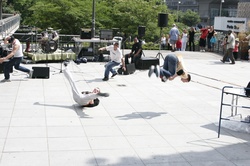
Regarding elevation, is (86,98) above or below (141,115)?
above

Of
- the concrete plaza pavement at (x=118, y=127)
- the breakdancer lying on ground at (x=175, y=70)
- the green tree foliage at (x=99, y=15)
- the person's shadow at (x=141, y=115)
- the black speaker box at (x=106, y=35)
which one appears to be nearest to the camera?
the concrete plaza pavement at (x=118, y=127)

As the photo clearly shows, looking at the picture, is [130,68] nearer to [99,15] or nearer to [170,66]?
[170,66]

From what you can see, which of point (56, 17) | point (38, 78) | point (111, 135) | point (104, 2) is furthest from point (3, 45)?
point (104, 2)

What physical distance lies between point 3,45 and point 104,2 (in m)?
20.5

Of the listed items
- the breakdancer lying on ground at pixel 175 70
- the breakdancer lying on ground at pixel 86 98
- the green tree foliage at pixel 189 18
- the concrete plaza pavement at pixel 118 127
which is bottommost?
the concrete plaza pavement at pixel 118 127

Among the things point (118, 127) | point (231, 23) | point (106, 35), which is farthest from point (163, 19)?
point (231, 23)

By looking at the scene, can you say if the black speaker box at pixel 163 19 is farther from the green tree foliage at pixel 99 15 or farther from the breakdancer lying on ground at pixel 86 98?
the breakdancer lying on ground at pixel 86 98

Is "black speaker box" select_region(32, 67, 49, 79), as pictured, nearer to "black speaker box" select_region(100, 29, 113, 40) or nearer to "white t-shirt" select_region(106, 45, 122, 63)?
"white t-shirt" select_region(106, 45, 122, 63)

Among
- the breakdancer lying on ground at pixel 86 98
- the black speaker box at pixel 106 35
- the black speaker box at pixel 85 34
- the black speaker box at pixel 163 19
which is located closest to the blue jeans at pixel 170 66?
the breakdancer lying on ground at pixel 86 98

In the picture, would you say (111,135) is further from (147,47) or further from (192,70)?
(147,47)

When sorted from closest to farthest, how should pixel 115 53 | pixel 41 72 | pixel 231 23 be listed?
pixel 41 72, pixel 115 53, pixel 231 23

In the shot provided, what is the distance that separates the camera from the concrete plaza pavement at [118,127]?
259 inches

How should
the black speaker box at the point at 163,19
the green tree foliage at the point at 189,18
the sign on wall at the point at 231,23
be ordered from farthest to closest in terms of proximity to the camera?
the green tree foliage at the point at 189,18
the sign on wall at the point at 231,23
the black speaker box at the point at 163,19

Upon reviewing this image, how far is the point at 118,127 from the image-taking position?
27.4 feet
